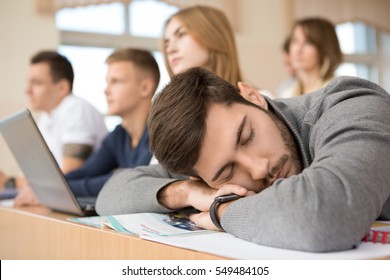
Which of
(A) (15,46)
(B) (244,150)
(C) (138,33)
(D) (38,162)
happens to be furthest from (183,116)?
(C) (138,33)

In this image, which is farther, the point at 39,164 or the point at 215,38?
the point at 215,38

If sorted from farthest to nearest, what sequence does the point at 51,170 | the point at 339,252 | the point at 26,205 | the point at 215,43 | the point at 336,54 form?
the point at 336,54
the point at 215,43
the point at 26,205
the point at 51,170
the point at 339,252

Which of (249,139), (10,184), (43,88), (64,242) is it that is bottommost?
(10,184)

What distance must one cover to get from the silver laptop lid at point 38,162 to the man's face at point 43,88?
1.49 meters

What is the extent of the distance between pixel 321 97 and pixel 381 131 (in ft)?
0.66

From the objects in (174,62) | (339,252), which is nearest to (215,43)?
(174,62)

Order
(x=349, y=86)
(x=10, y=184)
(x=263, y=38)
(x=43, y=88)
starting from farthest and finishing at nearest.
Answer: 1. (x=263, y=38)
2. (x=43, y=88)
3. (x=10, y=184)
4. (x=349, y=86)

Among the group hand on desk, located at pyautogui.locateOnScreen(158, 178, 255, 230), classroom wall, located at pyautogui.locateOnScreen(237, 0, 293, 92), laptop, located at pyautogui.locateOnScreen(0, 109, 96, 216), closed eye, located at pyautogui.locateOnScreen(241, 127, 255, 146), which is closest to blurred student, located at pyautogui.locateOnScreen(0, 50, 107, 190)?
laptop, located at pyautogui.locateOnScreen(0, 109, 96, 216)

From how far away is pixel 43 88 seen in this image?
3.09m

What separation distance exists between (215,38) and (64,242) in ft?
3.89

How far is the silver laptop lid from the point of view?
4.40 feet

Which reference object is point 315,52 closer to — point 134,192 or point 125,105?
point 125,105

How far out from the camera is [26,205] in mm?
1775
